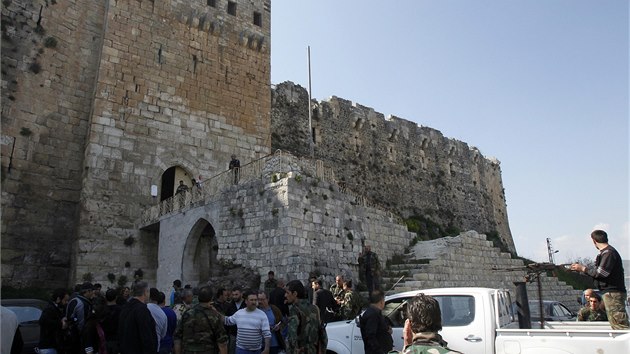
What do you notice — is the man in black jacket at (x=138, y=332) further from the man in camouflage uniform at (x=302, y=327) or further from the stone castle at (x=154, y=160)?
the stone castle at (x=154, y=160)

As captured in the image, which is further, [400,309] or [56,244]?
[56,244]

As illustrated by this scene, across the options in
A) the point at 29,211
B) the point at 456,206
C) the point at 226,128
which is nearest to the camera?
the point at 29,211

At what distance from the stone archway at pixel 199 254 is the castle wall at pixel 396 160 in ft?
25.8

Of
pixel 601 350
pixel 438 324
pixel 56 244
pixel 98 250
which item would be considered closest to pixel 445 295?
pixel 601 350

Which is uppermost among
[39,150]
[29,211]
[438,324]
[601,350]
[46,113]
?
[46,113]

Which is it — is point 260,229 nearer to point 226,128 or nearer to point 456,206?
point 226,128

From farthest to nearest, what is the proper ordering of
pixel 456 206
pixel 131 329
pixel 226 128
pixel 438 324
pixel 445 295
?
pixel 456 206
pixel 226 128
pixel 445 295
pixel 131 329
pixel 438 324

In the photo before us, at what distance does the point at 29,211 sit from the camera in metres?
14.9

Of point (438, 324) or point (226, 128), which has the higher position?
point (226, 128)

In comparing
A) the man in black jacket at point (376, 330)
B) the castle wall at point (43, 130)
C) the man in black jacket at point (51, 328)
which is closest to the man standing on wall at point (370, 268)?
the man in black jacket at point (376, 330)

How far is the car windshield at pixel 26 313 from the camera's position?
343 inches

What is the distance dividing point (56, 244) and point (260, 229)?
23.9ft

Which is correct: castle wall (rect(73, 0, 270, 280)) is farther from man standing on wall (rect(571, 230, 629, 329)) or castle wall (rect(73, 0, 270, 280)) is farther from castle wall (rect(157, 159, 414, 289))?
man standing on wall (rect(571, 230, 629, 329))

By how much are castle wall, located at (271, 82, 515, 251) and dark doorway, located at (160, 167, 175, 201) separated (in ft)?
18.8
